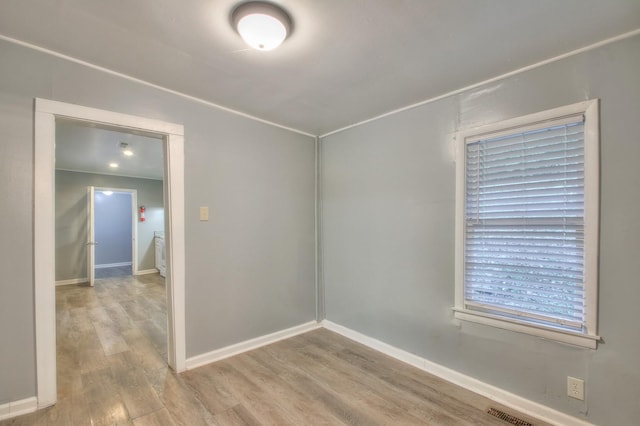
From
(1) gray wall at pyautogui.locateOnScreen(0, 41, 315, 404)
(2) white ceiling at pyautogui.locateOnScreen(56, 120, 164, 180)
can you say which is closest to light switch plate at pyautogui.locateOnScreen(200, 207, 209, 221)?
(1) gray wall at pyautogui.locateOnScreen(0, 41, 315, 404)

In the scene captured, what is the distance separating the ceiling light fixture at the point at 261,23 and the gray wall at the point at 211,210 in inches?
48.4

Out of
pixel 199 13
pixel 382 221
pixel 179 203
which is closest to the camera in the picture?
pixel 199 13

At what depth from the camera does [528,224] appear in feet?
6.44

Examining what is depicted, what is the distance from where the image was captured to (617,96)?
1670 mm

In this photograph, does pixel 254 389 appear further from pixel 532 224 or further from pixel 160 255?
pixel 160 255

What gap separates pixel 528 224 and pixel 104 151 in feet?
18.2

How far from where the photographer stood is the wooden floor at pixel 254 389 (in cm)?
190

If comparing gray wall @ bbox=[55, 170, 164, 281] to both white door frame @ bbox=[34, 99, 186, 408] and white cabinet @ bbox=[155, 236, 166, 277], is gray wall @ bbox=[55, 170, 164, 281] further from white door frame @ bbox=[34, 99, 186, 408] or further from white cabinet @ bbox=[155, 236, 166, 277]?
white door frame @ bbox=[34, 99, 186, 408]

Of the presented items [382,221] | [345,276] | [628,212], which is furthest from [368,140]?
[628,212]

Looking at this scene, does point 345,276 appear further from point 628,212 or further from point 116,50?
point 116,50

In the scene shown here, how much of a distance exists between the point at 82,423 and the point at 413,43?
3155 mm

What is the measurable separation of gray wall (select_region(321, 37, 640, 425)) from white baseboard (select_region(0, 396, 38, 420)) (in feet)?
8.38

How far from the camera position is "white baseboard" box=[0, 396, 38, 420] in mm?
1778

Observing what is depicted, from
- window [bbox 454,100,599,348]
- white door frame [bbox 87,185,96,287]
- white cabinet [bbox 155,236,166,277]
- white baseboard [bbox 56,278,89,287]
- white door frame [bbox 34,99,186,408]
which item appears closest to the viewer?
window [bbox 454,100,599,348]
